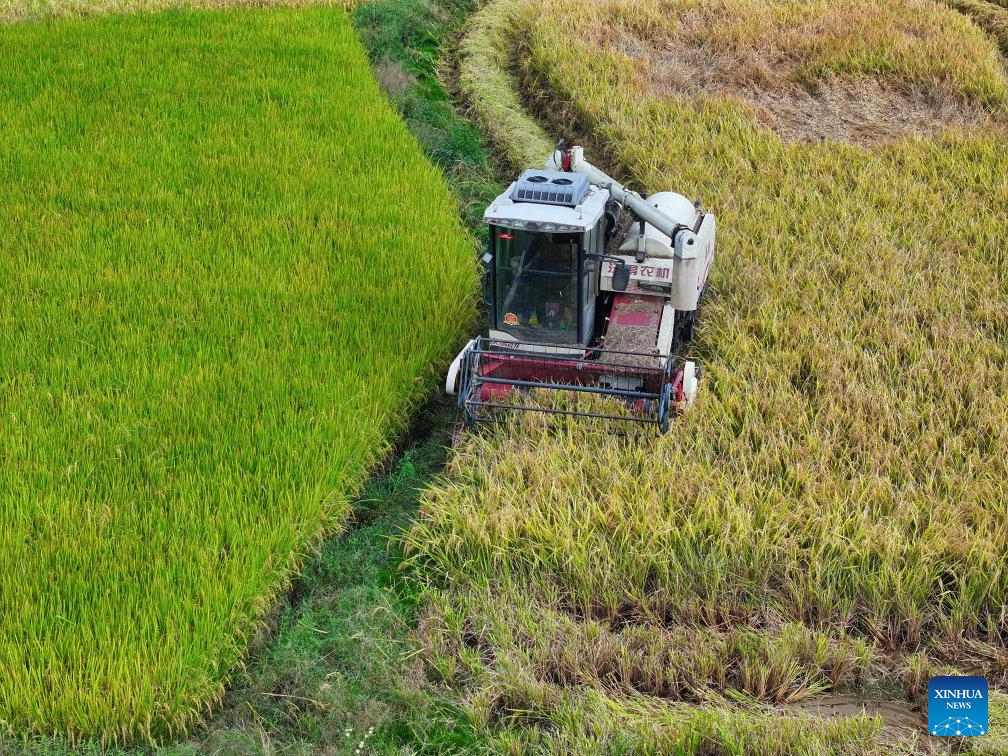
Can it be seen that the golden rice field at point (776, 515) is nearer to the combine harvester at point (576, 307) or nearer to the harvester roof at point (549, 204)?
the combine harvester at point (576, 307)

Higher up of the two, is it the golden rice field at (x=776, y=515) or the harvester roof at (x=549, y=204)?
the harvester roof at (x=549, y=204)

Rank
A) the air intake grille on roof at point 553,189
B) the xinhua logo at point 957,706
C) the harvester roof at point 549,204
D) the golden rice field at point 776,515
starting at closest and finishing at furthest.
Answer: the xinhua logo at point 957,706 → the golden rice field at point 776,515 → the harvester roof at point 549,204 → the air intake grille on roof at point 553,189

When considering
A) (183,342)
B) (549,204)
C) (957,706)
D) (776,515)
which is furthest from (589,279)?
(957,706)

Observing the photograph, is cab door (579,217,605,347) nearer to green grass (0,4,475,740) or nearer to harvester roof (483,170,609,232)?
harvester roof (483,170,609,232)

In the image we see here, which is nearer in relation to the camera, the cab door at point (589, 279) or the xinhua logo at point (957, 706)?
the xinhua logo at point (957, 706)

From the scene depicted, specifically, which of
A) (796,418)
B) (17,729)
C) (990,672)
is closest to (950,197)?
(796,418)

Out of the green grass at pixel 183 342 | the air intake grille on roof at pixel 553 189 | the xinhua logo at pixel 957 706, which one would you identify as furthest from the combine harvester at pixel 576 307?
the xinhua logo at pixel 957 706

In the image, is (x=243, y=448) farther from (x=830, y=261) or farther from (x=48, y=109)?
(x=48, y=109)
